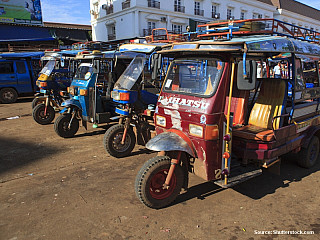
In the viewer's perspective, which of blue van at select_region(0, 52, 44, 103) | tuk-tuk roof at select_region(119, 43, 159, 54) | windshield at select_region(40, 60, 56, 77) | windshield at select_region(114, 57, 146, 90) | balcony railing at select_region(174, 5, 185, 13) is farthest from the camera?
balcony railing at select_region(174, 5, 185, 13)

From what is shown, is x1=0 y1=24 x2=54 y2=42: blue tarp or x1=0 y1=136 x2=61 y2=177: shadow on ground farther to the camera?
x1=0 y1=24 x2=54 y2=42: blue tarp

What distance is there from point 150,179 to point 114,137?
7.83 ft

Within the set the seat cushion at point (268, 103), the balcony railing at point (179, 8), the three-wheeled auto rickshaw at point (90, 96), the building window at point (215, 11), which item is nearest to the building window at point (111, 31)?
the balcony railing at point (179, 8)

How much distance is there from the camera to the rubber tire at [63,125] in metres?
6.99

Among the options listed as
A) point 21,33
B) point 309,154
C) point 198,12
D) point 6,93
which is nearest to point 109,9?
point 198,12

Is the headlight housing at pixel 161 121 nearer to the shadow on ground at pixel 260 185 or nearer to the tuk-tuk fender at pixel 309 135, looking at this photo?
the shadow on ground at pixel 260 185

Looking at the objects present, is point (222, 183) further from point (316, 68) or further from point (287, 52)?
point (316, 68)

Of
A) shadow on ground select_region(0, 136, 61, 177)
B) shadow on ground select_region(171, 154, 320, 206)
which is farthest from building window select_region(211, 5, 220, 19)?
shadow on ground select_region(171, 154, 320, 206)

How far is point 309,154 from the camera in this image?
193 inches

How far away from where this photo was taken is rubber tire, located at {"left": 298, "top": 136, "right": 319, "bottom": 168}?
489cm

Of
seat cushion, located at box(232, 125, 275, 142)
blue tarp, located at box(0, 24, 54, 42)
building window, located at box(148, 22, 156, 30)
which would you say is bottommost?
seat cushion, located at box(232, 125, 275, 142)

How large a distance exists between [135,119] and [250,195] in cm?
304

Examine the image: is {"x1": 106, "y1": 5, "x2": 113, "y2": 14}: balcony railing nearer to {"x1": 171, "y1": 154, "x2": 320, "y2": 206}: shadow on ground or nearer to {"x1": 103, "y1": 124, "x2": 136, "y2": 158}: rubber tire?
{"x1": 103, "y1": 124, "x2": 136, "y2": 158}: rubber tire

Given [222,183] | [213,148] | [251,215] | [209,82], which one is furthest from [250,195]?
[209,82]
